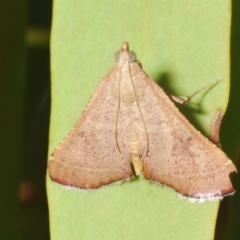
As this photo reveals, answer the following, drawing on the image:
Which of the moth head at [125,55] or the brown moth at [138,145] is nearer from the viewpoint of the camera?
the moth head at [125,55]

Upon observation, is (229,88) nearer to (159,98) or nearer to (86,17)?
(159,98)

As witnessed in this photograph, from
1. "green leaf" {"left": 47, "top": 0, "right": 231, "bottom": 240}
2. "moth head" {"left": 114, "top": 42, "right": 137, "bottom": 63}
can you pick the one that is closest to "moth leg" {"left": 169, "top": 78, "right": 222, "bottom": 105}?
"green leaf" {"left": 47, "top": 0, "right": 231, "bottom": 240}

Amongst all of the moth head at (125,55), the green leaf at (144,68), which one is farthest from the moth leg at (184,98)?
the moth head at (125,55)

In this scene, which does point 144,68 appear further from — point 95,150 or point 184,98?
point 95,150

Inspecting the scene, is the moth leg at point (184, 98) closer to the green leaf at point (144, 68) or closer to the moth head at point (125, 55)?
the green leaf at point (144, 68)

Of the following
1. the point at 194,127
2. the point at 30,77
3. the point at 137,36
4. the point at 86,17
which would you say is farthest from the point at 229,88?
the point at 30,77

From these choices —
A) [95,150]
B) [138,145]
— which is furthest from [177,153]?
[95,150]

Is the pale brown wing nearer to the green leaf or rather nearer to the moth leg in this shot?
the green leaf
